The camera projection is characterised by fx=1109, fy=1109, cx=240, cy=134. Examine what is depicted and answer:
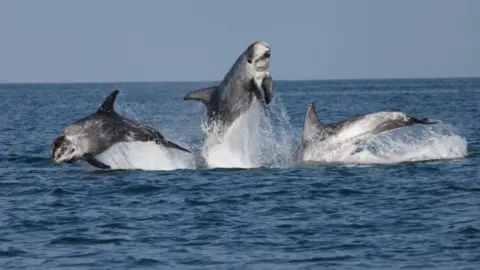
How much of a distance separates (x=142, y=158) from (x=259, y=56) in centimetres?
506

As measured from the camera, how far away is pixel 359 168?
2923 cm

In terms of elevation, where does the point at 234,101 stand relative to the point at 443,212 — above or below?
above

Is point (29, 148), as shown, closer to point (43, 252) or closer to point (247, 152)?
point (247, 152)

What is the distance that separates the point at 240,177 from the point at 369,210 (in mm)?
5778

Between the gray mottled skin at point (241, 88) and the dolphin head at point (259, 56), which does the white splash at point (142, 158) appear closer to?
the gray mottled skin at point (241, 88)

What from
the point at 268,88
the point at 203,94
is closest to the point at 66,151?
the point at 203,94

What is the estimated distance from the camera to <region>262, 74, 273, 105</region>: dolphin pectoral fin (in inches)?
1022

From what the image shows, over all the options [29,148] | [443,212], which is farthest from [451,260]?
[29,148]

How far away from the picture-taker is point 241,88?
2739 centimetres

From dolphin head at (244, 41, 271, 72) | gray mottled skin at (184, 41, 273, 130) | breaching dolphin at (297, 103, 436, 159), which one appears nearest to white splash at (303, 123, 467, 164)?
breaching dolphin at (297, 103, 436, 159)

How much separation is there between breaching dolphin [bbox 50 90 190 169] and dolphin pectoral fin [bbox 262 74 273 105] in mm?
2985

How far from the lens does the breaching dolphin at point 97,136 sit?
27.0m

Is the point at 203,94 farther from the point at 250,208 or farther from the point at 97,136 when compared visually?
the point at 250,208

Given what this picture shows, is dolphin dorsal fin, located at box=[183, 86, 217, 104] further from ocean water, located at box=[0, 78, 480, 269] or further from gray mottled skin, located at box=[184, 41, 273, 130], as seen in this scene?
ocean water, located at box=[0, 78, 480, 269]
